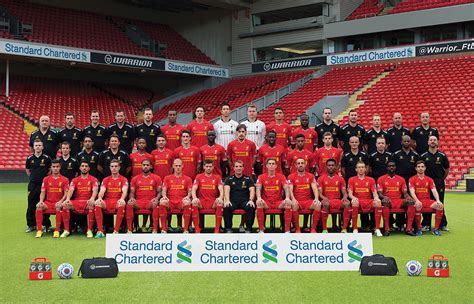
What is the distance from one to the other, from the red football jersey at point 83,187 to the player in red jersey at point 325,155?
3.80 metres

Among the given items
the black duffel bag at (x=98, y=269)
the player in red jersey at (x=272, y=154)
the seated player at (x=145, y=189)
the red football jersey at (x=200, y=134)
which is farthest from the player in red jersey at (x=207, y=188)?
the black duffel bag at (x=98, y=269)

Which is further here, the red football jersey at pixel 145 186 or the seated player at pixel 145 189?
the red football jersey at pixel 145 186

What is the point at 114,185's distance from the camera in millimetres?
9773

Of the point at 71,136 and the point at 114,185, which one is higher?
the point at 71,136

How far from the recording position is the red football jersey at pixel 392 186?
10.0 meters

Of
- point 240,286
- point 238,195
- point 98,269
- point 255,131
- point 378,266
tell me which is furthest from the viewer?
point 255,131

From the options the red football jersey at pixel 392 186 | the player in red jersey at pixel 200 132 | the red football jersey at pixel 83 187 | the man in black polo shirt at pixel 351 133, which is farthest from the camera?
the player in red jersey at pixel 200 132

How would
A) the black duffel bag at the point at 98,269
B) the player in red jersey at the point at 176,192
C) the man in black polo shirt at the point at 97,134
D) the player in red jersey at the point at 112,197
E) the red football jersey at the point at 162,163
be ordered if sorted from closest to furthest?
the black duffel bag at the point at 98,269 < the player in red jersey at the point at 176,192 < the player in red jersey at the point at 112,197 < the red football jersey at the point at 162,163 < the man in black polo shirt at the point at 97,134

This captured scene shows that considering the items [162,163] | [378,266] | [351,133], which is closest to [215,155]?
[162,163]

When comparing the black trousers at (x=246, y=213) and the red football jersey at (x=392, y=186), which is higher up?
the red football jersey at (x=392, y=186)

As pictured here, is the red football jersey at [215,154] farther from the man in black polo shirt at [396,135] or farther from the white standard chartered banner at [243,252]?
the white standard chartered banner at [243,252]

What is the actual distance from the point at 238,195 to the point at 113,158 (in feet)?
7.35

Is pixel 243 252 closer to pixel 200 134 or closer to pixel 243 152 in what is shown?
pixel 243 152

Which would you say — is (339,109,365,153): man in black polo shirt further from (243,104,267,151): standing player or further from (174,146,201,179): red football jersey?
(174,146,201,179): red football jersey
